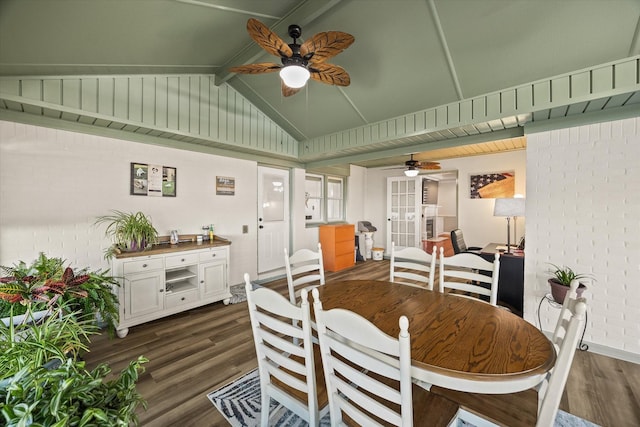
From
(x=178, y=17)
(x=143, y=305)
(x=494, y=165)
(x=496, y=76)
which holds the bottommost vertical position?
(x=143, y=305)

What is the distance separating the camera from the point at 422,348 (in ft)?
3.90

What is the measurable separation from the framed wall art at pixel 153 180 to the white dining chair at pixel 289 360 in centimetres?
283

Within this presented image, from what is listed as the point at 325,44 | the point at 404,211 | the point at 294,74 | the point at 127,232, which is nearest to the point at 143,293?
the point at 127,232

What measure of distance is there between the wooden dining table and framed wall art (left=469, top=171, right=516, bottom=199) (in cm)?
443

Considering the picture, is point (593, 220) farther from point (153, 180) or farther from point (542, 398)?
point (153, 180)

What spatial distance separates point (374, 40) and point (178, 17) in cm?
180

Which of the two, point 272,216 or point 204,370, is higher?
point 272,216

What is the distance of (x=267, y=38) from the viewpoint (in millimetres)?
1856

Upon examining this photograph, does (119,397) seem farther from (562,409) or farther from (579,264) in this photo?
(579,264)

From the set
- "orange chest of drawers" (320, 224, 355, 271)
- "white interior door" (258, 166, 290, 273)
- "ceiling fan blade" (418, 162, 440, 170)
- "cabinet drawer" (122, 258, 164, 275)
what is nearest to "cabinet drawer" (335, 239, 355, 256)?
"orange chest of drawers" (320, 224, 355, 271)

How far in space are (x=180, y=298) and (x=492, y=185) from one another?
584cm

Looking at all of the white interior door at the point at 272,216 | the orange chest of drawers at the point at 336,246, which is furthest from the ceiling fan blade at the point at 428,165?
the white interior door at the point at 272,216

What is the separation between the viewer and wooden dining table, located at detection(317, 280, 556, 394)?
3.34 feet

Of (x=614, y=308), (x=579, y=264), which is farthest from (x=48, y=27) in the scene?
(x=614, y=308)
